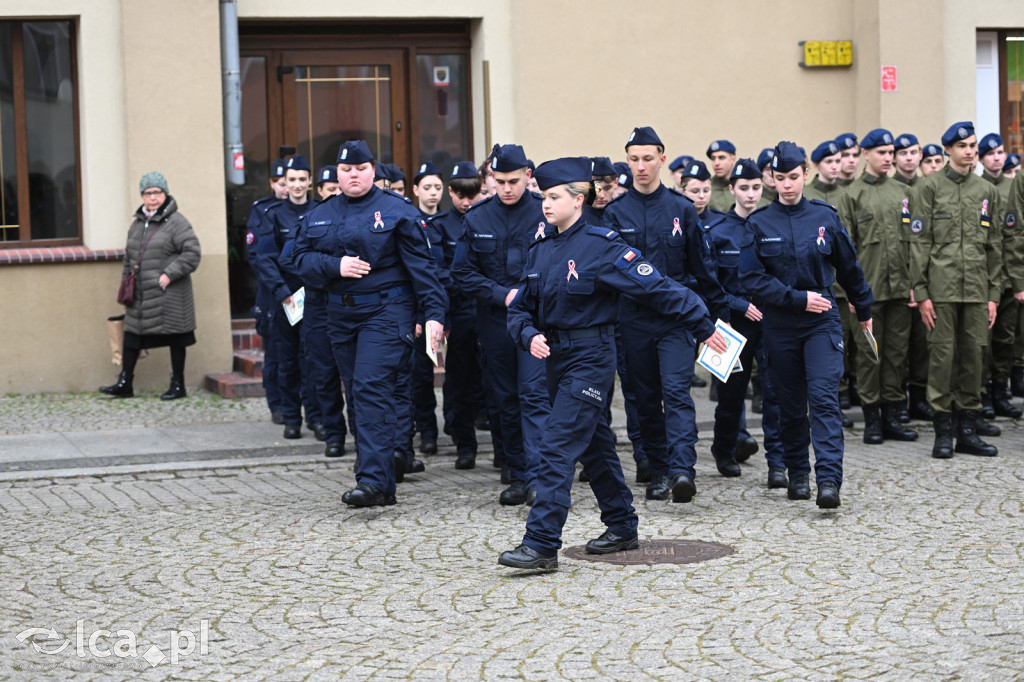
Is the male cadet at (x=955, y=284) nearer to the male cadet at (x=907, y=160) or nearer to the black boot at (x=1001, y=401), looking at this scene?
the male cadet at (x=907, y=160)

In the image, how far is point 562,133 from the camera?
15.1 meters

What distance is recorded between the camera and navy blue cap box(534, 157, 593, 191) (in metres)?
6.81

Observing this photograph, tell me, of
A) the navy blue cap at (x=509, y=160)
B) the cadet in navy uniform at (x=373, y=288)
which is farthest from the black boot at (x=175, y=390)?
the navy blue cap at (x=509, y=160)

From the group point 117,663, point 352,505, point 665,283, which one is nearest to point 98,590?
point 117,663

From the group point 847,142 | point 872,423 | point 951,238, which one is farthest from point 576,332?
point 847,142

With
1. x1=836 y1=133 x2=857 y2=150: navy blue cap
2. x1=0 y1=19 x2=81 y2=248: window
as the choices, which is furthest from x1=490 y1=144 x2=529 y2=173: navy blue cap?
x1=0 y1=19 x2=81 y2=248: window

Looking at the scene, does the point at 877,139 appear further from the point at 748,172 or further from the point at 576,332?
the point at 576,332

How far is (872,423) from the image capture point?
10734mm

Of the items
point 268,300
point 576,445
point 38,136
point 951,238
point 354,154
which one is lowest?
point 576,445

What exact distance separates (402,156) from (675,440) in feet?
25.7

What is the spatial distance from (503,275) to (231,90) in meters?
6.32

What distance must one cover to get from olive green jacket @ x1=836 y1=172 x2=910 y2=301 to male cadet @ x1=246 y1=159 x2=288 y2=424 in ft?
14.2

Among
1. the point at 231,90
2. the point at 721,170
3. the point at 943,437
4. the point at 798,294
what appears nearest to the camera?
the point at 798,294

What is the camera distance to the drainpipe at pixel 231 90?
1401cm
